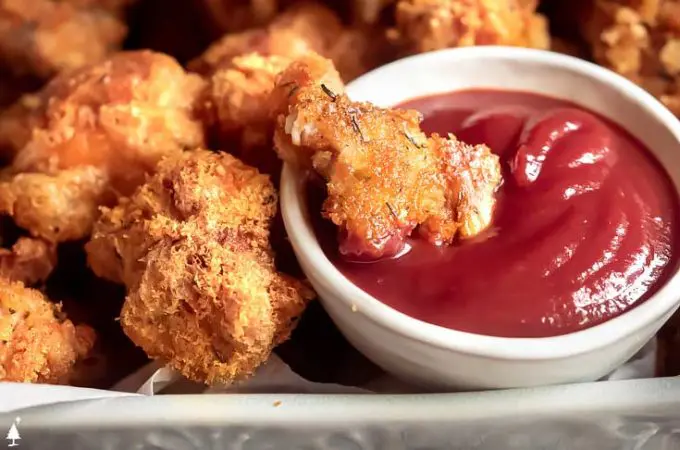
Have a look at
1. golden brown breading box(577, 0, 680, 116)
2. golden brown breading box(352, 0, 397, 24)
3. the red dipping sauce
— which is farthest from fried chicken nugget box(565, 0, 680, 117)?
golden brown breading box(352, 0, 397, 24)

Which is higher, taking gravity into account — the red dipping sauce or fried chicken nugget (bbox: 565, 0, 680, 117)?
fried chicken nugget (bbox: 565, 0, 680, 117)

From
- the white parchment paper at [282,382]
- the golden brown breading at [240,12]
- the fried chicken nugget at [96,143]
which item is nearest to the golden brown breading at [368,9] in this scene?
the golden brown breading at [240,12]

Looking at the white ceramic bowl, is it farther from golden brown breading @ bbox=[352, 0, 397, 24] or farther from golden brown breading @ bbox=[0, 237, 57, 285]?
golden brown breading @ bbox=[0, 237, 57, 285]

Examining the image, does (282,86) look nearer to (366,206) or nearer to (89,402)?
(366,206)

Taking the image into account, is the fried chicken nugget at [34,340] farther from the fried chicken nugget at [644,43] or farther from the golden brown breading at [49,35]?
the fried chicken nugget at [644,43]

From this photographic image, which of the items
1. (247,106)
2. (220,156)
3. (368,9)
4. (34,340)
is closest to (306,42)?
(368,9)

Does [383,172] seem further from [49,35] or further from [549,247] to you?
[49,35]
